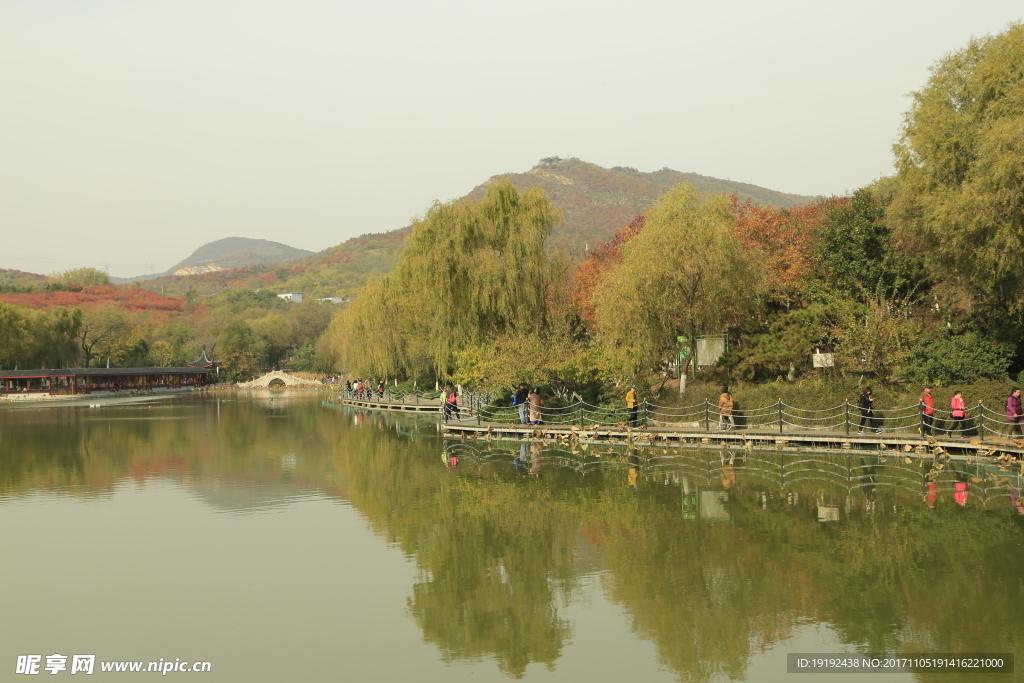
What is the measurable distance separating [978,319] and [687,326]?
9600 millimetres

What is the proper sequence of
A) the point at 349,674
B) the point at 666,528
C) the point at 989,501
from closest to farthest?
1. the point at 349,674
2. the point at 666,528
3. the point at 989,501

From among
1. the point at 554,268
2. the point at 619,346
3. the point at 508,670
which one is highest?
the point at 554,268

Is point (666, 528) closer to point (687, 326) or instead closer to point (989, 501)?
point (989, 501)

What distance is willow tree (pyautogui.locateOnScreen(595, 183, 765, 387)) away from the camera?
31031 millimetres

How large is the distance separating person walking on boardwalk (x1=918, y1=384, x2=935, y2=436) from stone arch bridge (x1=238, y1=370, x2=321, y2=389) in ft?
318

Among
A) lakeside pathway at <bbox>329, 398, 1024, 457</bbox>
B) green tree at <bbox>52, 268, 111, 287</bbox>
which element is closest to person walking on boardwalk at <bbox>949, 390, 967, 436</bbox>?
lakeside pathway at <bbox>329, 398, 1024, 457</bbox>

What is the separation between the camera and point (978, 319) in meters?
27.4

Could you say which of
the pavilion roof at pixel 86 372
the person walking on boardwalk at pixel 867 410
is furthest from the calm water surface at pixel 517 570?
the pavilion roof at pixel 86 372

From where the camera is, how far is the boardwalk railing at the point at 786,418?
23453 millimetres

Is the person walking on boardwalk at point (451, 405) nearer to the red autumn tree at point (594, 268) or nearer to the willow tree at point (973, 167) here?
the red autumn tree at point (594, 268)

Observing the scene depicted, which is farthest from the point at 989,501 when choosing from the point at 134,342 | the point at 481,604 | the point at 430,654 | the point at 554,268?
the point at 134,342

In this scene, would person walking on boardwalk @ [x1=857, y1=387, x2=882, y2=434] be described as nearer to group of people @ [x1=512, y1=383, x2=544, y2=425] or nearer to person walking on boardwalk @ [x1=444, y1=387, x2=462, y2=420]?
group of people @ [x1=512, y1=383, x2=544, y2=425]

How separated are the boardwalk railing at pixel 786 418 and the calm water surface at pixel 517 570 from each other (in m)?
2.50

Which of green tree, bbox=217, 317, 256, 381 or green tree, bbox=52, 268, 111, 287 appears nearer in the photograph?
green tree, bbox=217, 317, 256, 381
